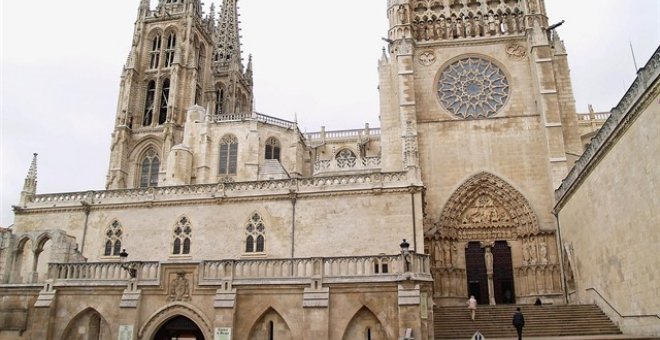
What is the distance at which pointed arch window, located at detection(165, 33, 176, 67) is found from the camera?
5141 cm

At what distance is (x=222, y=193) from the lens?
24016 mm

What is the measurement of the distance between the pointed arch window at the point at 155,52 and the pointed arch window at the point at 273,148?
18194 mm

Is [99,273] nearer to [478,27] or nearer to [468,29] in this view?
[468,29]

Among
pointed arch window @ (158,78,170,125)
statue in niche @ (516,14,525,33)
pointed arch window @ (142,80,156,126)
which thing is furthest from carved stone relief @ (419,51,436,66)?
pointed arch window @ (142,80,156,126)

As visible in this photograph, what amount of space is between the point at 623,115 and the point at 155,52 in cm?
4605

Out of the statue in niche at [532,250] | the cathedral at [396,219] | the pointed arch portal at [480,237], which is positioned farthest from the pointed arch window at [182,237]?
the statue in niche at [532,250]

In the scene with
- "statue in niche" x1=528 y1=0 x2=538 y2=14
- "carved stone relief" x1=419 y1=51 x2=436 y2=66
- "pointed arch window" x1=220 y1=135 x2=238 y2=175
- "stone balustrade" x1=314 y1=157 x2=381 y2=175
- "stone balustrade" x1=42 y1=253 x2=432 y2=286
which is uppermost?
"statue in niche" x1=528 y1=0 x2=538 y2=14

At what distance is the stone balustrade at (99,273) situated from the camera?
59.1 feet

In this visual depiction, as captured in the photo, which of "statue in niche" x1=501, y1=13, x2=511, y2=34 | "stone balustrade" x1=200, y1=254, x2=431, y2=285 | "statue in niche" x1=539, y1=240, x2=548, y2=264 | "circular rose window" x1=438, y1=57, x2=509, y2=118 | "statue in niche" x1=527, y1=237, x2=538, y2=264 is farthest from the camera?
"statue in niche" x1=501, y1=13, x2=511, y2=34

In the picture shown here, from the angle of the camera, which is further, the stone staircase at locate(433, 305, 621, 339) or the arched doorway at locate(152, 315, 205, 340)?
the stone staircase at locate(433, 305, 621, 339)

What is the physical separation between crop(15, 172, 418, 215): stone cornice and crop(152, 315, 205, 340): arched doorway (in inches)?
284

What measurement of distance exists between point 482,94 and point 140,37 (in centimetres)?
3654

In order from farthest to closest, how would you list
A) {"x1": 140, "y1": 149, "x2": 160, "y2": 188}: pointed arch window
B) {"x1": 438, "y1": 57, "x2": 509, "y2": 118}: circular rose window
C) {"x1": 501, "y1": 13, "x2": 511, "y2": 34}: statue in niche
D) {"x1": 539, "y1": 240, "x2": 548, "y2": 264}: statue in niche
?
{"x1": 140, "y1": 149, "x2": 160, "y2": 188}: pointed arch window → {"x1": 501, "y1": 13, "x2": 511, "y2": 34}: statue in niche → {"x1": 438, "y1": 57, "x2": 509, "y2": 118}: circular rose window → {"x1": 539, "y1": 240, "x2": 548, "y2": 264}: statue in niche

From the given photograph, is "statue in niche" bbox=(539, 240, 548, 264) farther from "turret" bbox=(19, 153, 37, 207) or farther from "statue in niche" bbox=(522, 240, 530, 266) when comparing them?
"turret" bbox=(19, 153, 37, 207)
